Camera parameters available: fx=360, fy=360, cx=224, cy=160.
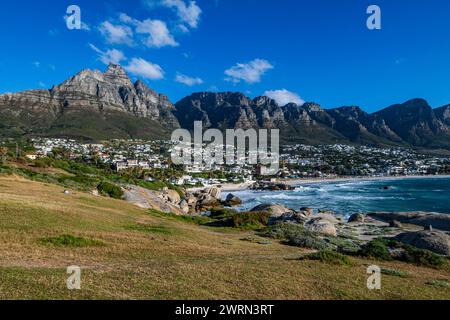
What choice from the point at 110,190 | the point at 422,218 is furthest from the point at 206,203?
the point at 422,218

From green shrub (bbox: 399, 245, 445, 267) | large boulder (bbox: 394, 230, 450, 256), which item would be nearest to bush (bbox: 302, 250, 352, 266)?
green shrub (bbox: 399, 245, 445, 267)

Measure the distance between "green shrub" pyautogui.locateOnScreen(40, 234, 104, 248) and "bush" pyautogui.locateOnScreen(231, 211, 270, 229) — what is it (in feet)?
76.8

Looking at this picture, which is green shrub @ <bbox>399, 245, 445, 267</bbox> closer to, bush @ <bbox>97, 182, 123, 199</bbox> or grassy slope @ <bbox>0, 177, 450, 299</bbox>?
grassy slope @ <bbox>0, 177, 450, 299</bbox>

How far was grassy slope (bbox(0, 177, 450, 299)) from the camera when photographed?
37.1ft

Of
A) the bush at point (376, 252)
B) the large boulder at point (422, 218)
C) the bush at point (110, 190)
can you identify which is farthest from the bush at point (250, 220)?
the large boulder at point (422, 218)

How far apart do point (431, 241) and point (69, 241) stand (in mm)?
27096

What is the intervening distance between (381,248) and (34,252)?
19508 millimetres

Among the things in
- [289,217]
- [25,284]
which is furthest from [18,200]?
[289,217]

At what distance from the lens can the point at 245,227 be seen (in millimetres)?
39531

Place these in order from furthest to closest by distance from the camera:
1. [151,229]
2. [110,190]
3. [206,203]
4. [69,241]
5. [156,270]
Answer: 1. [206,203]
2. [110,190]
3. [151,229]
4. [69,241]
5. [156,270]

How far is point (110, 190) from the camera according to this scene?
49.2m

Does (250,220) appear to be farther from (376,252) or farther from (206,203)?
(206,203)
